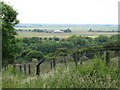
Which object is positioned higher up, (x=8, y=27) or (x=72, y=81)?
(x=8, y=27)

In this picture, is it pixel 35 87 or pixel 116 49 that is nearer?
pixel 35 87

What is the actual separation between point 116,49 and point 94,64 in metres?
2.48

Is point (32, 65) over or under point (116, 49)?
under

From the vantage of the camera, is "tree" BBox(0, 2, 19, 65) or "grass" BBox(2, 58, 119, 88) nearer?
"grass" BBox(2, 58, 119, 88)

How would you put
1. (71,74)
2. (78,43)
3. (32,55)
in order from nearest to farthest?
(71,74)
(32,55)
(78,43)

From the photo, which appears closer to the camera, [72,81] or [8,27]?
[72,81]

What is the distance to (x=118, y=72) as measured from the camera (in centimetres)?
635

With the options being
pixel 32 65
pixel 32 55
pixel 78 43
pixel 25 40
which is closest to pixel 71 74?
pixel 32 65

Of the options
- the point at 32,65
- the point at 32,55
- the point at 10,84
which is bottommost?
the point at 32,55

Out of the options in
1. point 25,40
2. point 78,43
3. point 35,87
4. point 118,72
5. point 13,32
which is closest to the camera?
point 35,87

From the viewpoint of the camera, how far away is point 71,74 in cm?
580

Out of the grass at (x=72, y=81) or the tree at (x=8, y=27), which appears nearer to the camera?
the grass at (x=72, y=81)

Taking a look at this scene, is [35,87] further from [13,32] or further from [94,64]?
[13,32]

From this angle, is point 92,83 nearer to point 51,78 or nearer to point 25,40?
point 51,78
